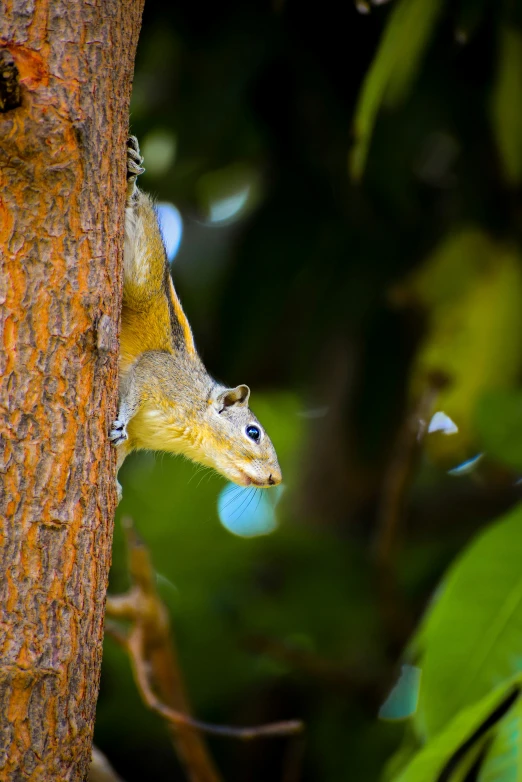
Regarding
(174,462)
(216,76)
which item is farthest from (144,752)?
(216,76)

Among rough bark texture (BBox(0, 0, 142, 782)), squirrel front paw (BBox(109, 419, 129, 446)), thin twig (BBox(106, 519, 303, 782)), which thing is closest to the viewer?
rough bark texture (BBox(0, 0, 142, 782))

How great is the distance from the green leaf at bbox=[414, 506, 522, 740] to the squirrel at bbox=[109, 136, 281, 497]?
76cm

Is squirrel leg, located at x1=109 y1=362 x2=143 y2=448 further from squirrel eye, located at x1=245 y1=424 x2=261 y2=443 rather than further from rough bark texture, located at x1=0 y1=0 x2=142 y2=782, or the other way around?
rough bark texture, located at x1=0 y1=0 x2=142 y2=782

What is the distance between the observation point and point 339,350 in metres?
5.51

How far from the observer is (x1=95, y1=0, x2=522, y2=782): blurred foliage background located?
3920mm

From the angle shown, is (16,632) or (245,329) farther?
(245,329)

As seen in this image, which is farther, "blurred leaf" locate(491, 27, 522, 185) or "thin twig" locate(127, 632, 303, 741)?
"blurred leaf" locate(491, 27, 522, 185)

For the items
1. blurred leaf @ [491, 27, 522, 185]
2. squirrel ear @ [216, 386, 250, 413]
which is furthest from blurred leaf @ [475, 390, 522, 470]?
blurred leaf @ [491, 27, 522, 185]

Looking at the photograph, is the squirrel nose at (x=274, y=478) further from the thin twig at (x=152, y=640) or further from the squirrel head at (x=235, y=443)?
the thin twig at (x=152, y=640)

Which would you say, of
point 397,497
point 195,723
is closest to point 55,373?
point 195,723

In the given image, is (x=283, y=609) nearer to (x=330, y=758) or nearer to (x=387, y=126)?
(x=330, y=758)

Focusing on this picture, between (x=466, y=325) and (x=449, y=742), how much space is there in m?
2.18

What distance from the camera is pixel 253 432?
3029mm

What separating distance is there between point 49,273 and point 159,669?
1.91m
